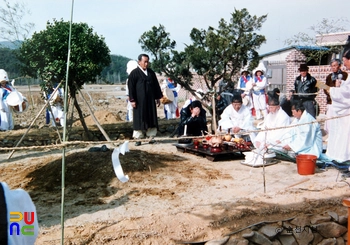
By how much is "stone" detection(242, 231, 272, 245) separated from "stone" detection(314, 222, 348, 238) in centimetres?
80

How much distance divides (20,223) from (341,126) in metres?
5.38

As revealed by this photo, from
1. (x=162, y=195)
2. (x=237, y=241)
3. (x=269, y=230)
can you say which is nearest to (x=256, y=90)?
(x=162, y=195)

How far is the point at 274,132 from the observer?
7.35 metres

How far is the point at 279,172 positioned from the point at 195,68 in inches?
140

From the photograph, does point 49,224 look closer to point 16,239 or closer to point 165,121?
point 16,239

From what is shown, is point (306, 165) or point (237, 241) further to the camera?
point (306, 165)

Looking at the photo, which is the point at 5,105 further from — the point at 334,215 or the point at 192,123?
the point at 334,215

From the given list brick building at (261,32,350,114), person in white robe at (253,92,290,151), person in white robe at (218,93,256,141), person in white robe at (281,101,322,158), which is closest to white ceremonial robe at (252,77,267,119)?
brick building at (261,32,350,114)

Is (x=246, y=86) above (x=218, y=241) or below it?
above

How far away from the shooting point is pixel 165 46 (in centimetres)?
900

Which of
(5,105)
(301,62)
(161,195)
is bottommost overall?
(161,195)

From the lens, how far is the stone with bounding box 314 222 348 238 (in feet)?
16.1

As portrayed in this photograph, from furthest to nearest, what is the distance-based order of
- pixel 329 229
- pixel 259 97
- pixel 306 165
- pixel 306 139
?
pixel 259 97
pixel 306 139
pixel 306 165
pixel 329 229

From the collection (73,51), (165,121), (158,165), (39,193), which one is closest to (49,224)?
(39,193)
